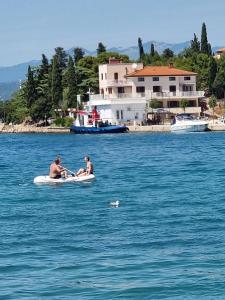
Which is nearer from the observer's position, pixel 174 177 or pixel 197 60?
pixel 174 177

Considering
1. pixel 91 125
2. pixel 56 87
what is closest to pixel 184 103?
pixel 91 125

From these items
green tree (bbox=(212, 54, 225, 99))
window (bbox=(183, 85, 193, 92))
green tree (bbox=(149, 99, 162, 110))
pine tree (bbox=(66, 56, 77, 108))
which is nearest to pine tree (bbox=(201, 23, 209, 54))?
green tree (bbox=(212, 54, 225, 99))

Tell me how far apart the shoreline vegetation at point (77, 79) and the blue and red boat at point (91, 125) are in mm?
6563

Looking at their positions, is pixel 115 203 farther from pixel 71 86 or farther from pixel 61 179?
pixel 71 86

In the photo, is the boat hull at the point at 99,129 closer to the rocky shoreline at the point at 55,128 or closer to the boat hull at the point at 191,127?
the rocky shoreline at the point at 55,128

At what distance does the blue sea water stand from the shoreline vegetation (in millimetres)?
66308

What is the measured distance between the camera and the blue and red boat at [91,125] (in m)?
104

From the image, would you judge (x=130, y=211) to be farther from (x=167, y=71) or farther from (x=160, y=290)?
(x=167, y=71)

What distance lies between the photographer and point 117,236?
25891 mm

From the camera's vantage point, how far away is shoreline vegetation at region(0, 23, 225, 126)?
11769 centimetres

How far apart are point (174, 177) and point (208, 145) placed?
1143 inches

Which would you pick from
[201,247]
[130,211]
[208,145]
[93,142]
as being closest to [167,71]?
[93,142]

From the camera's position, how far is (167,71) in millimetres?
113562

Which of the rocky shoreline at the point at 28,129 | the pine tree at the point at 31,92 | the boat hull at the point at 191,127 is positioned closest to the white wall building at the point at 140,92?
the rocky shoreline at the point at 28,129
